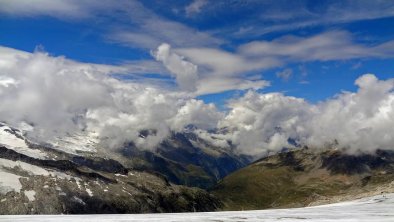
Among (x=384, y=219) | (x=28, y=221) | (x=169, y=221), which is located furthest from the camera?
(x=384, y=219)

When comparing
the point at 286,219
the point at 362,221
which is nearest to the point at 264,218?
the point at 286,219

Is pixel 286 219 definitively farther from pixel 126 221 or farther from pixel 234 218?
pixel 126 221

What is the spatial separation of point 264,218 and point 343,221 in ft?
11.1

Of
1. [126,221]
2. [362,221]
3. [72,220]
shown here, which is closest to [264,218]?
[362,221]

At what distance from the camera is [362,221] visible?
18.0 m

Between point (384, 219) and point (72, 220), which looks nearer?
point (72, 220)

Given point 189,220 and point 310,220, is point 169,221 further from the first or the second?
point 310,220

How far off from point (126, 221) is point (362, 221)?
31.7ft

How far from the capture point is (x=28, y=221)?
656 inches

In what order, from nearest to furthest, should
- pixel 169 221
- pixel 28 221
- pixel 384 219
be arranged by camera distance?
pixel 28 221 → pixel 169 221 → pixel 384 219

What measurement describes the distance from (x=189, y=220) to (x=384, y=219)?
8.45 m

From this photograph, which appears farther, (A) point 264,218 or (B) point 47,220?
(A) point 264,218

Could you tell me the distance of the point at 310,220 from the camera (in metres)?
18.3

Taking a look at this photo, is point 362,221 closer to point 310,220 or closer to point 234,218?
point 310,220
